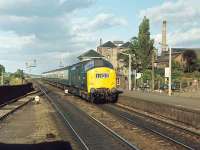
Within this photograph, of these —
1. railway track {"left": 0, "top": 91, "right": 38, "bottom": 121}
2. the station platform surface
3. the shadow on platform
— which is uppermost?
the station platform surface

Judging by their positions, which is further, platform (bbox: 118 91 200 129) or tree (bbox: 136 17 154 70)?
tree (bbox: 136 17 154 70)

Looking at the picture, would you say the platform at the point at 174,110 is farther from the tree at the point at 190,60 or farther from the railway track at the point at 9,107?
the tree at the point at 190,60

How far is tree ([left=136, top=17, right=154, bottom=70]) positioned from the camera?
99188 mm

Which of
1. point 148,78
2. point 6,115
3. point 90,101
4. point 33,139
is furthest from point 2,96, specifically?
point 148,78

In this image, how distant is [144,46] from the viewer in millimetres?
99875

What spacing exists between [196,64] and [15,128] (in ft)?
Answer: 280

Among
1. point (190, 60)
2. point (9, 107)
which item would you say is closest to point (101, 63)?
point (9, 107)

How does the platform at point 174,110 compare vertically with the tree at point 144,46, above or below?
below

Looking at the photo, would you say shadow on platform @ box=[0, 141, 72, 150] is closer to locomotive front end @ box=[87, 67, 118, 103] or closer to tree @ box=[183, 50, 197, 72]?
locomotive front end @ box=[87, 67, 118, 103]

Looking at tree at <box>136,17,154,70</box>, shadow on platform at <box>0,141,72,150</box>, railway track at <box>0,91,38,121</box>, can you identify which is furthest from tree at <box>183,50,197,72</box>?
shadow on platform at <box>0,141,72,150</box>

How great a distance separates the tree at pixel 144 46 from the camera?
99188mm

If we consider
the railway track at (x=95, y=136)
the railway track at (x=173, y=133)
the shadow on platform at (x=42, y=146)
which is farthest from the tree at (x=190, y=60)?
the shadow on platform at (x=42, y=146)

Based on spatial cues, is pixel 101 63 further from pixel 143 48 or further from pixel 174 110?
pixel 143 48

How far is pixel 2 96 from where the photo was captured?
42156mm
